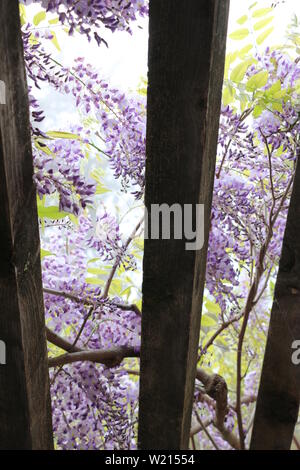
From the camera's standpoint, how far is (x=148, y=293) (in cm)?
82

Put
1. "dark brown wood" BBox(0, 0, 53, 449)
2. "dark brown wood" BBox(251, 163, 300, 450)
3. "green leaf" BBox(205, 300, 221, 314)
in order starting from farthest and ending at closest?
"green leaf" BBox(205, 300, 221, 314)
"dark brown wood" BBox(251, 163, 300, 450)
"dark brown wood" BBox(0, 0, 53, 449)

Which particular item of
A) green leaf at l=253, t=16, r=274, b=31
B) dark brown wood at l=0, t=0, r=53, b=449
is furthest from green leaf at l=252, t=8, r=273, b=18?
dark brown wood at l=0, t=0, r=53, b=449

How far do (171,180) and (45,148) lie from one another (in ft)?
0.77

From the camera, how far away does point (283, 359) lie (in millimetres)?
989

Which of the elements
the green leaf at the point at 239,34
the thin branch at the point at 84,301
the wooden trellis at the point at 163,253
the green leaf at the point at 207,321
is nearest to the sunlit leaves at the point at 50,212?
the wooden trellis at the point at 163,253

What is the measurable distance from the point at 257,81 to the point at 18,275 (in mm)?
587

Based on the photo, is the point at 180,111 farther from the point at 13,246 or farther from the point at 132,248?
the point at 132,248

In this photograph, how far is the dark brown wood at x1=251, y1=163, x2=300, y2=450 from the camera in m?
0.88

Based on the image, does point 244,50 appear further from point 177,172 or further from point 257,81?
point 177,172

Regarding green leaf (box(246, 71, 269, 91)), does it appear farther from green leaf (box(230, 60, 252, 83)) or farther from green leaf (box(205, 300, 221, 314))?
green leaf (box(205, 300, 221, 314))

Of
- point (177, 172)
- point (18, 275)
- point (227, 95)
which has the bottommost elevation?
point (18, 275)

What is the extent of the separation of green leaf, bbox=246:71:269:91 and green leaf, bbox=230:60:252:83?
5cm

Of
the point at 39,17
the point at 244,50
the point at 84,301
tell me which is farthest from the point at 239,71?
the point at 84,301
